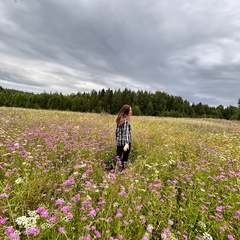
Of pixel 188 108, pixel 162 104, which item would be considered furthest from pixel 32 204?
pixel 188 108

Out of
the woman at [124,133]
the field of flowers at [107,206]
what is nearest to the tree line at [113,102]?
the woman at [124,133]

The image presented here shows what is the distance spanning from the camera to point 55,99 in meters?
69.7

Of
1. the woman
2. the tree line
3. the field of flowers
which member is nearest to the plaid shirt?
the woman

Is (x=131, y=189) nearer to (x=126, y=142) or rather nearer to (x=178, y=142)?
(x=126, y=142)

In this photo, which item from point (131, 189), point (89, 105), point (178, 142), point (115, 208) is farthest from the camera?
point (89, 105)

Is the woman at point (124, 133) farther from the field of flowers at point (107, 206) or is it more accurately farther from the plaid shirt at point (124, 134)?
the field of flowers at point (107, 206)

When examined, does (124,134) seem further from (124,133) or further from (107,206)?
(107,206)

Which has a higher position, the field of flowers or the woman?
the woman

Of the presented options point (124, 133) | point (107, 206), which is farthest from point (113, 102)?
point (107, 206)

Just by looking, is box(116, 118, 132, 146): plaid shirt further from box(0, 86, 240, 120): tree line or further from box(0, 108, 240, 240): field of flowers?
box(0, 86, 240, 120): tree line

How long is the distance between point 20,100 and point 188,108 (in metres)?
77.5

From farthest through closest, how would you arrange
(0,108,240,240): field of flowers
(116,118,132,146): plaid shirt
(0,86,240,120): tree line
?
(0,86,240,120): tree line → (116,118,132,146): plaid shirt → (0,108,240,240): field of flowers

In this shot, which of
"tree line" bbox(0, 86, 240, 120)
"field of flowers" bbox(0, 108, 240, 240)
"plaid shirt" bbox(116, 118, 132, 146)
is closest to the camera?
"field of flowers" bbox(0, 108, 240, 240)

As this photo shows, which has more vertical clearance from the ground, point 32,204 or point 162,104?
point 162,104
